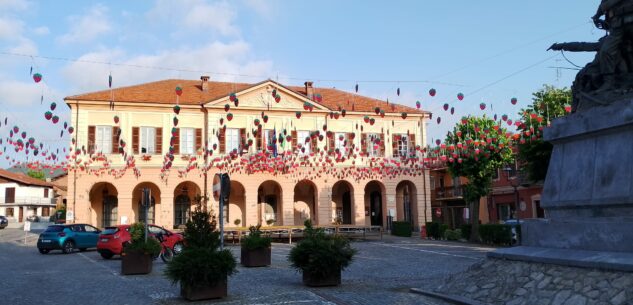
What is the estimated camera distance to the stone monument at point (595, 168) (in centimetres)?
705

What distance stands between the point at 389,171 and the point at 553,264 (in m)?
29.6

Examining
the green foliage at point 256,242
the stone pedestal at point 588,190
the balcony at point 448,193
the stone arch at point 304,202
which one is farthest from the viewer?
the balcony at point 448,193

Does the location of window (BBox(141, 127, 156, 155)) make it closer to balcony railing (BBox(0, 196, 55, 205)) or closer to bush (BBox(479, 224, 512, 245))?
bush (BBox(479, 224, 512, 245))

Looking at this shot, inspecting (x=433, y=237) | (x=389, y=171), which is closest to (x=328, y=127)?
(x=389, y=171)

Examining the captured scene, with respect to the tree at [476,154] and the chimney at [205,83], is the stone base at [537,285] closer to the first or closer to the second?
the tree at [476,154]

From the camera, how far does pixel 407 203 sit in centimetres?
4312

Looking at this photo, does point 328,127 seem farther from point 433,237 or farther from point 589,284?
point 589,284

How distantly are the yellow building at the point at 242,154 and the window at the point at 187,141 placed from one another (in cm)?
6

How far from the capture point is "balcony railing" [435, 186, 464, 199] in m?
45.0

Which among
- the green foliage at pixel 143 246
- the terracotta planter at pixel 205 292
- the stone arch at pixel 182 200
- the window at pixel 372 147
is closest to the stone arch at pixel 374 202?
the window at pixel 372 147

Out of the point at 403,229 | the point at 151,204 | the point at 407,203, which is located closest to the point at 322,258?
the point at 403,229

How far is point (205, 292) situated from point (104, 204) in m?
27.9

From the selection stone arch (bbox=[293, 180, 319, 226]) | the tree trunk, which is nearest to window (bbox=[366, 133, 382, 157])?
stone arch (bbox=[293, 180, 319, 226])

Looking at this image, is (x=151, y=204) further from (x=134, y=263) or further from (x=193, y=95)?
(x=134, y=263)
